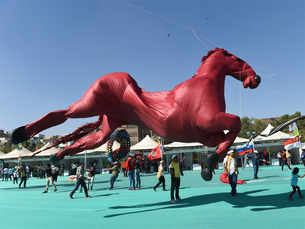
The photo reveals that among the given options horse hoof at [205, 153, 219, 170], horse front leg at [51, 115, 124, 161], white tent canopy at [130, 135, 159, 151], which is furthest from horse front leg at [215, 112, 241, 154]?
white tent canopy at [130, 135, 159, 151]

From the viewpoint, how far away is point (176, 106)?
7.59m

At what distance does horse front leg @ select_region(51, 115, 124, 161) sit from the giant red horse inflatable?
1.8 inches

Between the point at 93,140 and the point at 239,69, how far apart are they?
16.6ft

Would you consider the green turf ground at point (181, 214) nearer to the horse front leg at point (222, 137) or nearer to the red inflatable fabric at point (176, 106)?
the horse front leg at point (222, 137)

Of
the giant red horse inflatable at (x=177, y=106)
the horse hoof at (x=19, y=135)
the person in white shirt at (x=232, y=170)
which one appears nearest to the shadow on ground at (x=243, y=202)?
the person in white shirt at (x=232, y=170)

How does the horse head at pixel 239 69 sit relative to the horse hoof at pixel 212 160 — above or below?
above

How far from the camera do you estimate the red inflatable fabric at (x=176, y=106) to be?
730cm

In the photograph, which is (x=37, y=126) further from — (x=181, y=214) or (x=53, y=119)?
(x=181, y=214)

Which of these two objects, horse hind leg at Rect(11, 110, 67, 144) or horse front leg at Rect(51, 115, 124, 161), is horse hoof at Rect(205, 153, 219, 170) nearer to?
horse front leg at Rect(51, 115, 124, 161)

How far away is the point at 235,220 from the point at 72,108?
5.50 m

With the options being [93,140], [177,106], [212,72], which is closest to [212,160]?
[177,106]

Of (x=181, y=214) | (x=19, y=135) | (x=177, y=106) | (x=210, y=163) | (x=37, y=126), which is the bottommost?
(x=181, y=214)

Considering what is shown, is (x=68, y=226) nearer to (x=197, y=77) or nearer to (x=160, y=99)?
(x=160, y=99)

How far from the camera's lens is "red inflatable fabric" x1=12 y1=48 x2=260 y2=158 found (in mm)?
7301
